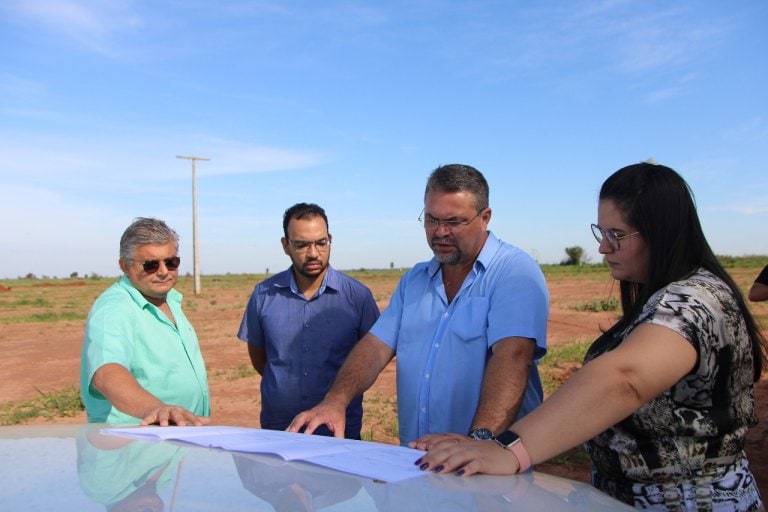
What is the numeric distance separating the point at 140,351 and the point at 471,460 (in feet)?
6.87

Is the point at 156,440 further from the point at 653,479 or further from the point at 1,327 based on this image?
the point at 1,327

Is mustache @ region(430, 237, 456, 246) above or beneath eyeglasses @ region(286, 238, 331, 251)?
beneath

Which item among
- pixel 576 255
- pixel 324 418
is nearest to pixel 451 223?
pixel 324 418

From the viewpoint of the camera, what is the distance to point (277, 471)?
1582 mm

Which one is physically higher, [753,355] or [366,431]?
[753,355]

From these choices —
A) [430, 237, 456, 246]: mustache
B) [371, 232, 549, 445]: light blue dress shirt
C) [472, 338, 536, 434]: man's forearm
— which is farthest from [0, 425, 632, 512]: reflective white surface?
[430, 237, 456, 246]: mustache

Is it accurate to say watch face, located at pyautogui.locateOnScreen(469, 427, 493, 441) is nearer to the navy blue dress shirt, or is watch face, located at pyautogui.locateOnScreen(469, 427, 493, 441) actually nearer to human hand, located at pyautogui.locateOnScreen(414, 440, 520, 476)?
human hand, located at pyautogui.locateOnScreen(414, 440, 520, 476)

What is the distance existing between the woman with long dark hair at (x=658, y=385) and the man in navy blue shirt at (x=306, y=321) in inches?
88.6

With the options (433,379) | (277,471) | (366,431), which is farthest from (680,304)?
(366,431)

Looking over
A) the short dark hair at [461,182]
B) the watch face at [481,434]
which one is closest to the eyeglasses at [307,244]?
the short dark hair at [461,182]

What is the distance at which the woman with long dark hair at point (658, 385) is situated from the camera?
1.70m

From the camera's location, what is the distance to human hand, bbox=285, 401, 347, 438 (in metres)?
2.45

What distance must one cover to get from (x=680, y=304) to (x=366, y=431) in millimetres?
6071

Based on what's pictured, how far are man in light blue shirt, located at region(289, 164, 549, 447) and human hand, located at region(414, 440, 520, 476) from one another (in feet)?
2.74
